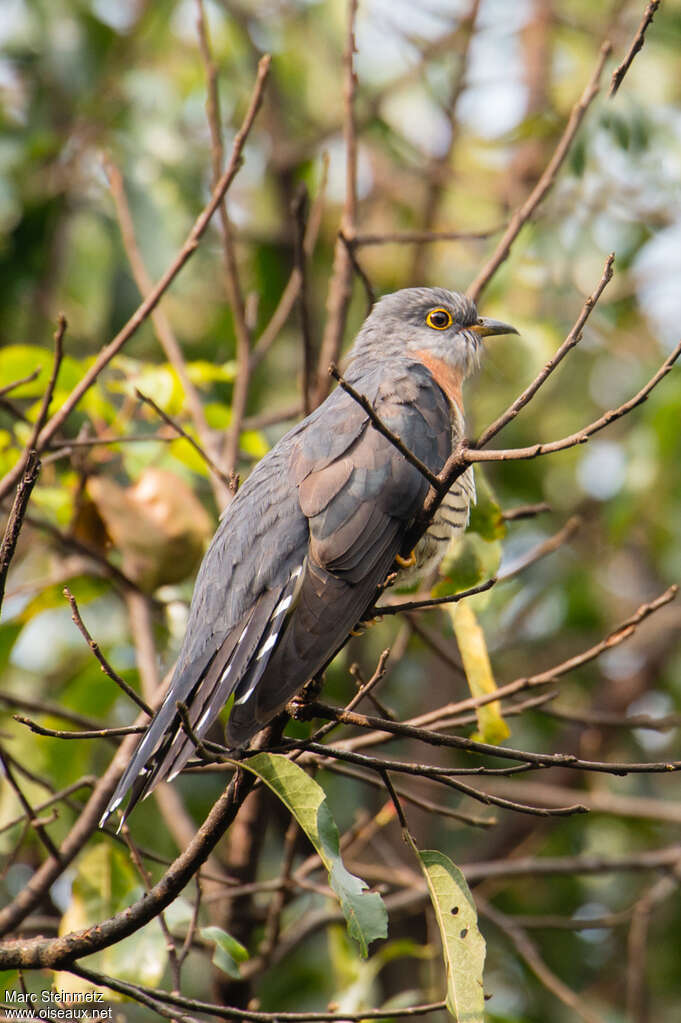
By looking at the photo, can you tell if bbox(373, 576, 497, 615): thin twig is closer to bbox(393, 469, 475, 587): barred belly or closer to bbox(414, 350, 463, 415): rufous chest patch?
bbox(393, 469, 475, 587): barred belly

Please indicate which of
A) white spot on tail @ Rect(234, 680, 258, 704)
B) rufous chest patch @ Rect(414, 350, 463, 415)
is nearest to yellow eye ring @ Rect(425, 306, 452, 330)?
rufous chest patch @ Rect(414, 350, 463, 415)

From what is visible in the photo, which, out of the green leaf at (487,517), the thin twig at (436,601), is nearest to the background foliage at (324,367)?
the green leaf at (487,517)

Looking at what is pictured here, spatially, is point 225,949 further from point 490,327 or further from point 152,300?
point 490,327

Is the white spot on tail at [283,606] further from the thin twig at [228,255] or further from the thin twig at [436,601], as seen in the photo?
the thin twig at [228,255]

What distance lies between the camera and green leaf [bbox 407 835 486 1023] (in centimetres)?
210

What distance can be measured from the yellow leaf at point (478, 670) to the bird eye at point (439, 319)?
1334 millimetres

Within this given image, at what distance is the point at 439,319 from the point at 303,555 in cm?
147

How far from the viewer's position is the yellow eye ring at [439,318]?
4059 millimetres

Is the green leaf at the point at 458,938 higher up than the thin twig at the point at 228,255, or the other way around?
the thin twig at the point at 228,255

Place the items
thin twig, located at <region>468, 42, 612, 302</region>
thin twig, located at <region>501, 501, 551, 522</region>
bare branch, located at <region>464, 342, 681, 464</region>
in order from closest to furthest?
bare branch, located at <region>464, 342, 681, 464</region>, thin twig, located at <region>501, 501, 551, 522</region>, thin twig, located at <region>468, 42, 612, 302</region>

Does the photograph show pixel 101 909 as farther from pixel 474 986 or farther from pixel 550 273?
pixel 550 273

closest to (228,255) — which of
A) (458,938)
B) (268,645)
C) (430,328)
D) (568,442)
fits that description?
(430,328)

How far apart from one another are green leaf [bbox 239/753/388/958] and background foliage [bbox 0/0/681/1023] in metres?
1.27

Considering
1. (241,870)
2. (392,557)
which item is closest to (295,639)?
(392,557)
